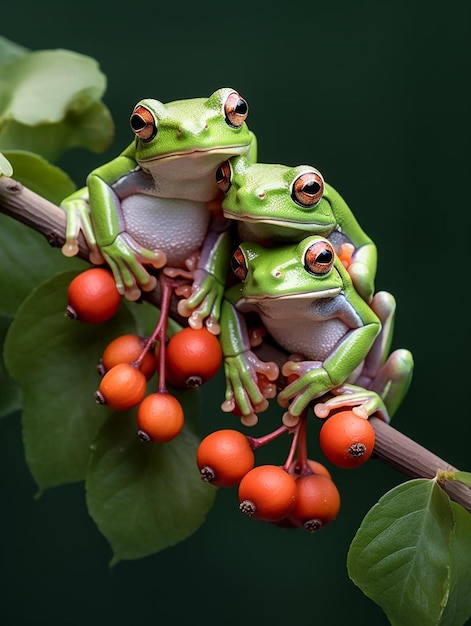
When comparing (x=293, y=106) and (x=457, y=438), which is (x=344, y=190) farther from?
(x=457, y=438)

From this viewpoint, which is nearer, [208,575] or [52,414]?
[52,414]

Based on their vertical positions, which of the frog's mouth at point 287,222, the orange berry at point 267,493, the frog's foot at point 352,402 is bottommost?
the orange berry at point 267,493

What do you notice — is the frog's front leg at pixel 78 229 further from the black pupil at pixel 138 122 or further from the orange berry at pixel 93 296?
the black pupil at pixel 138 122

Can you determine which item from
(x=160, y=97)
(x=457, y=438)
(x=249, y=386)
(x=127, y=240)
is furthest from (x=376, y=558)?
(x=160, y=97)

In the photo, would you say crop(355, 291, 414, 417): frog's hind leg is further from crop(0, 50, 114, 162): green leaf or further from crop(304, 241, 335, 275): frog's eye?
crop(0, 50, 114, 162): green leaf

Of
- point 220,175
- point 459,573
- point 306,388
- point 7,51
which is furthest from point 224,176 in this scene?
point 7,51

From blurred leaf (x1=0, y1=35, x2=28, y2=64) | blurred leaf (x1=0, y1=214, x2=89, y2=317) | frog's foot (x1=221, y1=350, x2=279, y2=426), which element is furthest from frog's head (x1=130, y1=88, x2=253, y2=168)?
blurred leaf (x1=0, y1=35, x2=28, y2=64)

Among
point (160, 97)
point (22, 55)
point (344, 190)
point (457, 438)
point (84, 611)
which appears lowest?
point (84, 611)

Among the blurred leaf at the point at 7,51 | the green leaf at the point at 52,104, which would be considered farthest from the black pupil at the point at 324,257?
the blurred leaf at the point at 7,51
